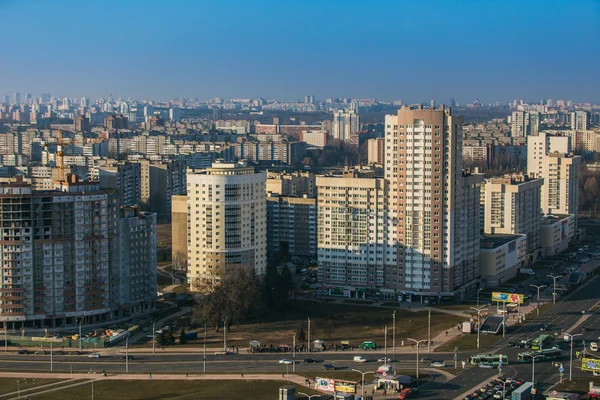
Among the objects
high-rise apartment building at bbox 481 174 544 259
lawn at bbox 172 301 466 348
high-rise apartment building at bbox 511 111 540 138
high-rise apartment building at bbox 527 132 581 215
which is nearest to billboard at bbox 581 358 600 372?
lawn at bbox 172 301 466 348

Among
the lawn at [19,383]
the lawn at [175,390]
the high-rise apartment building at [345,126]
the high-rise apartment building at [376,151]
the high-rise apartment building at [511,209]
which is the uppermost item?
the high-rise apartment building at [345,126]

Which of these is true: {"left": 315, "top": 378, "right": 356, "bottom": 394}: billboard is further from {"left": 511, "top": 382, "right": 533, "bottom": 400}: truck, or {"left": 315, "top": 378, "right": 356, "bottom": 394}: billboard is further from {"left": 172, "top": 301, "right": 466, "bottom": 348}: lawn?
{"left": 172, "top": 301, "right": 466, "bottom": 348}: lawn

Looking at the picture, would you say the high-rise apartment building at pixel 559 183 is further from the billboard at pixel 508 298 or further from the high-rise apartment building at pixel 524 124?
the high-rise apartment building at pixel 524 124

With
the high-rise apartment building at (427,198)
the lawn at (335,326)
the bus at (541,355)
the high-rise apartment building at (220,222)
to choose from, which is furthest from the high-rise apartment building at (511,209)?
the bus at (541,355)

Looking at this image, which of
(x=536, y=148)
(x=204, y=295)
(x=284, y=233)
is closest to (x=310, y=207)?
(x=284, y=233)

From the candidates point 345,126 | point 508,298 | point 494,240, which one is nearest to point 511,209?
point 494,240

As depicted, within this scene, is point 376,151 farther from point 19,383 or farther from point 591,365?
point 19,383
